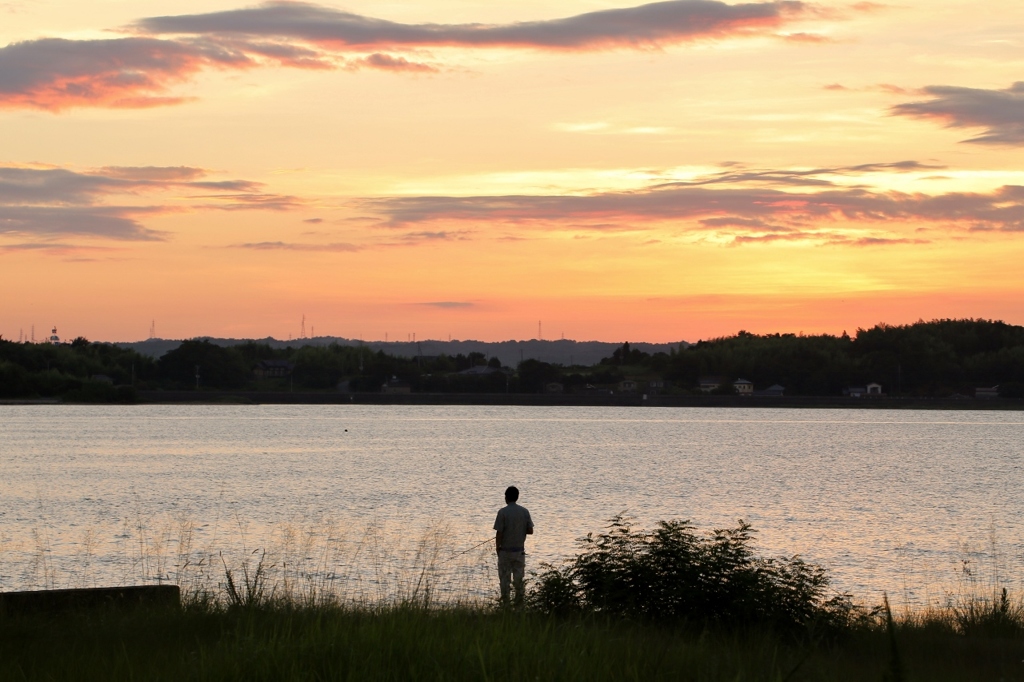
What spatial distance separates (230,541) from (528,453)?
2920 inches

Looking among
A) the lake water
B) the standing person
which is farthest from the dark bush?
the lake water

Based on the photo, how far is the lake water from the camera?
34.5 metres

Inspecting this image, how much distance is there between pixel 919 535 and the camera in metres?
Result: 47.3

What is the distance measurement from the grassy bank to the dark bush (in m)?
0.50

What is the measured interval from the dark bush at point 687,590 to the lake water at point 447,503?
28.5ft

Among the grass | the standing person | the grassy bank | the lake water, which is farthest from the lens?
the lake water

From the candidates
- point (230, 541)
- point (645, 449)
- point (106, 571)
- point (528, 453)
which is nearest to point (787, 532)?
point (230, 541)

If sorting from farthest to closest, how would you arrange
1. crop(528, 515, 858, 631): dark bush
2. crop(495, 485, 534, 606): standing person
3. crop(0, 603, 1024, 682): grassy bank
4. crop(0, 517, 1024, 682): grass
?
crop(495, 485, 534, 606): standing person → crop(528, 515, 858, 631): dark bush → crop(0, 517, 1024, 682): grass → crop(0, 603, 1024, 682): grassy bank

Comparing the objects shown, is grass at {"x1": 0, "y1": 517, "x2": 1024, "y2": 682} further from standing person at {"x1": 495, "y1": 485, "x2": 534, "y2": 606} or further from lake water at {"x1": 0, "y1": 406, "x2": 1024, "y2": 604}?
A: lake water at {"x1": 0, "y1": 406, "x2": 1024, "y2": 604}

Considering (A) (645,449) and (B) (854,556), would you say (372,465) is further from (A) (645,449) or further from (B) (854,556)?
A: (B) (854,556)

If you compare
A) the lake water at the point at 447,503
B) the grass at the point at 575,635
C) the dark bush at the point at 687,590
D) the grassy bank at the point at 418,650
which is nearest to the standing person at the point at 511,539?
the dark bush at the point at 687,590

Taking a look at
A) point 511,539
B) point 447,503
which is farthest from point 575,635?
point 447,503

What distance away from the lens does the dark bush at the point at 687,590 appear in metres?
17.4

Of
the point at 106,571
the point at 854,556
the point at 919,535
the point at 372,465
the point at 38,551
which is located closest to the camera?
the point at 106,571
